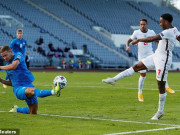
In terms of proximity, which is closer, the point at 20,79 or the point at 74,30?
the point at 20,79

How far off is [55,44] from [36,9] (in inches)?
274

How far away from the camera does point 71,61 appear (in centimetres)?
4972

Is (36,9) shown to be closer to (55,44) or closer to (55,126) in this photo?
(55,44)

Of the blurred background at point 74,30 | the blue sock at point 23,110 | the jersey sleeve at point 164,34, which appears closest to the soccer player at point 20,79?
the blue sock at point 23,110

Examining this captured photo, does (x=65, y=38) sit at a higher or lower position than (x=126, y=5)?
lower

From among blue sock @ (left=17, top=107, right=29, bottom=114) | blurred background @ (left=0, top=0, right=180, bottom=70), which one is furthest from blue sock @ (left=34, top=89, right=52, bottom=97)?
blurred background @ (left=0, top=0, right=180, bottom=70)

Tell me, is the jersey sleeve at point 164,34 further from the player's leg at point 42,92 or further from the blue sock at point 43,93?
the blue sock at point 43,93

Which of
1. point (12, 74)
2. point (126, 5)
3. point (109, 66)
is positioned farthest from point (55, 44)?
point (12, 74)

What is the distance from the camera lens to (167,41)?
11430mm

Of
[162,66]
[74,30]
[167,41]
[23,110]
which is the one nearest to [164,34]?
[167,41]

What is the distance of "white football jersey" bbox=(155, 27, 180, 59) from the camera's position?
36.7 ft

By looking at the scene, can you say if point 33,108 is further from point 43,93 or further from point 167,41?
point 167,41

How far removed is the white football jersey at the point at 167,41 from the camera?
36.7ft

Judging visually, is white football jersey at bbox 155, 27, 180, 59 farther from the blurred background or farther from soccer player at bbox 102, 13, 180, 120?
the blurred background
